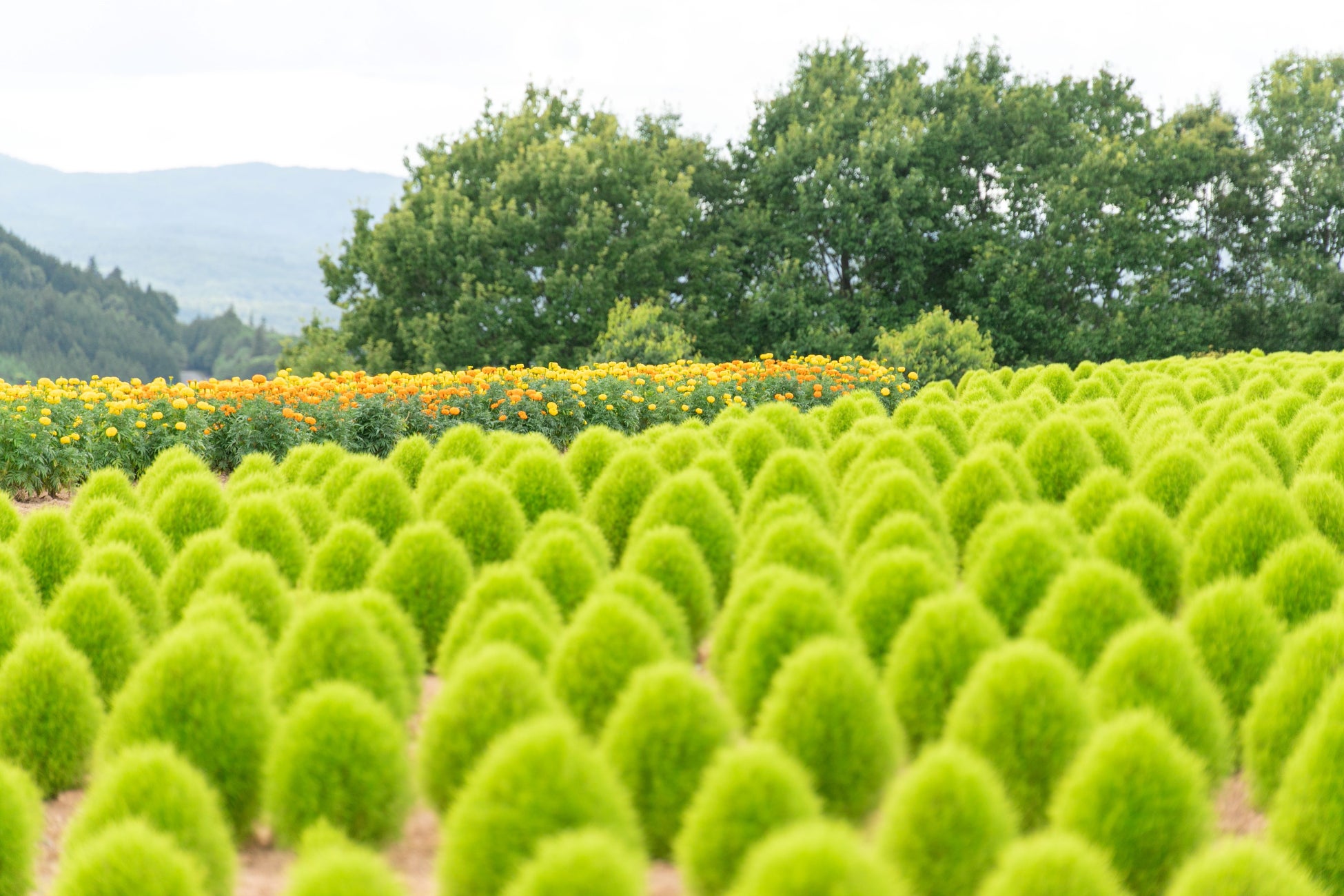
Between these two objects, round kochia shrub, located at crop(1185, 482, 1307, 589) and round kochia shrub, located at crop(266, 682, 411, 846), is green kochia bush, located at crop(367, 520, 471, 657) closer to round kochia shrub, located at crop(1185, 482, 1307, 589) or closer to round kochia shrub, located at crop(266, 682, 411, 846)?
round kochia shrub, located at crop(266, 682, 411, 846)

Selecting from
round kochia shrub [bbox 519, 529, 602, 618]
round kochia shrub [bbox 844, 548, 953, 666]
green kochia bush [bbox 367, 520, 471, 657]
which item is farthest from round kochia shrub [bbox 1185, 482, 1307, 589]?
green kochia bush [bbox 367, 520, 471, 657]

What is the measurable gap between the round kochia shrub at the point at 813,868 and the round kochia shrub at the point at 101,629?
3.64m

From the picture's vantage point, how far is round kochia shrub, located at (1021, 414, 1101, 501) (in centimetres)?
804

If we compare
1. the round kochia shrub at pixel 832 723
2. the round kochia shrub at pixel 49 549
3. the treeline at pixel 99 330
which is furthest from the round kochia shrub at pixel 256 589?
the treeline at pixel 99 330

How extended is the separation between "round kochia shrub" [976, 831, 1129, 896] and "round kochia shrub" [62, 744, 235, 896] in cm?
238

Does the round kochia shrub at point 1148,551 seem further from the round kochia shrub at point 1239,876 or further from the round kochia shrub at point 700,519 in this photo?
the round kochia shrub at point 1239,876

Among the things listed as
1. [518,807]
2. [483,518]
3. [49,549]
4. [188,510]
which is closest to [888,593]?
[518,807]

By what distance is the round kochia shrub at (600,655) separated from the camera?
169 inches

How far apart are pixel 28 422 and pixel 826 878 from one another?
11423 mm

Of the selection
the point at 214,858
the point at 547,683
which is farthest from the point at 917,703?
the point at 214,858

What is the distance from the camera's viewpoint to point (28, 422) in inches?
451

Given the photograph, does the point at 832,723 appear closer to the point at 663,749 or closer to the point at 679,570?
the point at 663,749

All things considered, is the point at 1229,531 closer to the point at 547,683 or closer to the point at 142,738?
the point at 547,683

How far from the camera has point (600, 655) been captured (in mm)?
4332
